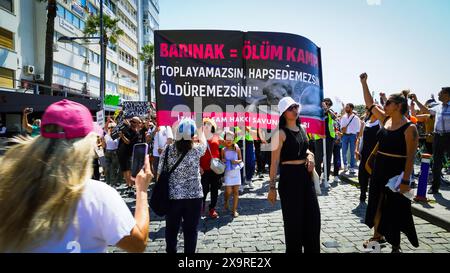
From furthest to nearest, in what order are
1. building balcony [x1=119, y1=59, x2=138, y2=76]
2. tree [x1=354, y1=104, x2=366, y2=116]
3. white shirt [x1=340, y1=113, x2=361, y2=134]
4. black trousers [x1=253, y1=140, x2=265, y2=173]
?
building balcony [x1=119, y1=59, x2=138, y2=76] < tree [x1=354, y1=104, x2=366, y2=116] < black trousers [x1=253, y1=140, x2=265, y2=173] < white shirt [x1=340, y1=113, x2=361, y2=134]

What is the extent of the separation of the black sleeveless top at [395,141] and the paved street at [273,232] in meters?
1.37

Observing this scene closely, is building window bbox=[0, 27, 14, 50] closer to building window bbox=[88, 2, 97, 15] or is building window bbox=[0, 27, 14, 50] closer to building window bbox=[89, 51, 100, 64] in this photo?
building window bbox=[89, 51, 100, 64]

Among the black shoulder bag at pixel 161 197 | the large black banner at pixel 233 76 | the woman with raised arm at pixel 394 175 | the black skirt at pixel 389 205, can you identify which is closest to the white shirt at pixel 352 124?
the large black banner at pixel 233 76

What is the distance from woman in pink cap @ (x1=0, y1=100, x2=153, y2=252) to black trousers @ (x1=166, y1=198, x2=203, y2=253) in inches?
86.3

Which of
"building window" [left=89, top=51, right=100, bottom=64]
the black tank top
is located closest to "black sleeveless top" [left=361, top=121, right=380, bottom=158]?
the black tank top

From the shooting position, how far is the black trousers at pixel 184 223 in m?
3.60

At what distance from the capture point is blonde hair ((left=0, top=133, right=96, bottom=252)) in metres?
1.22

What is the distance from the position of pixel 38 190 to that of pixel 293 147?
9.08ft

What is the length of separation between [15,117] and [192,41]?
22197 mm

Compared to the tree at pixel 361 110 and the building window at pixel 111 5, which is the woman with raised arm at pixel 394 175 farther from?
the building window at pixel 111 5

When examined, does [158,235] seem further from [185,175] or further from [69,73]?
[69,73]

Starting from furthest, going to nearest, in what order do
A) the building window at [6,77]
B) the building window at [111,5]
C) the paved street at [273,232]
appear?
the building window at [111,5] → the building window at [6,77] → the paved street at [273,232]

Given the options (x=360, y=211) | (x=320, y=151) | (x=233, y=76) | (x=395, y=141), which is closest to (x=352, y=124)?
(x=320, y=151)

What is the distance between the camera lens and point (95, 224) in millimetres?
1360
